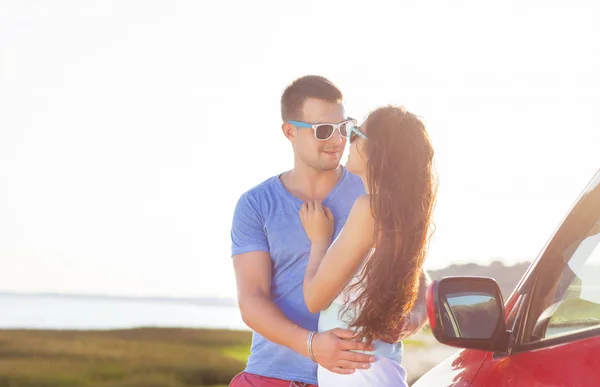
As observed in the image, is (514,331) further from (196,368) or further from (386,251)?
(196,368)

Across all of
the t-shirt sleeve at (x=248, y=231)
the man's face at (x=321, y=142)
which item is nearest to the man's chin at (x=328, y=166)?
the man's face at (x=321, y=142)

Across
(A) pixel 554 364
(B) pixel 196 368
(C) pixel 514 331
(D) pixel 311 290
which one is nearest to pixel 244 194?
(D) pixel 311 290

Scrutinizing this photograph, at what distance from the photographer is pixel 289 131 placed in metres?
4.39

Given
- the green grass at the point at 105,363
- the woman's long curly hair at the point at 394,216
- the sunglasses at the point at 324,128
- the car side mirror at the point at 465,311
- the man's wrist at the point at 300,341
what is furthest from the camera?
the green grass at the point at 105,363

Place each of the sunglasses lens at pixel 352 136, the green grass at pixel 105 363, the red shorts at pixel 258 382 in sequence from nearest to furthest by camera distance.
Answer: the sunglasses lens at pixel 352 136, the red shorts at pixel 258 382, the green grass at pixel 105 363

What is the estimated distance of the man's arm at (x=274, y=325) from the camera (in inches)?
130

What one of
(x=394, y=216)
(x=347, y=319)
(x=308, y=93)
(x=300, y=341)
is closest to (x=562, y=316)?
(x=394, y=216)

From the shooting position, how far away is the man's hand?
328 centimetres

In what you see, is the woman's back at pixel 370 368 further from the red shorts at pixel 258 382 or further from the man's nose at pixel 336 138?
the man's nose at pixel 336 138

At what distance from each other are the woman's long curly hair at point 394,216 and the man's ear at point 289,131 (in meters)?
1.03

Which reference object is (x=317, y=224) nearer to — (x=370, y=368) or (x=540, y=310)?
(x=370, y=368)

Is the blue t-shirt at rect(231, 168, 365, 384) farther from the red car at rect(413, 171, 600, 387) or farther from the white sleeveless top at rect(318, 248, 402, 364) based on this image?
the red car at rect(413, 171, 600, 387)

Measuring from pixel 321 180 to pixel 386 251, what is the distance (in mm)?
1122

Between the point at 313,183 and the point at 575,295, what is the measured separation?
6.07ft
